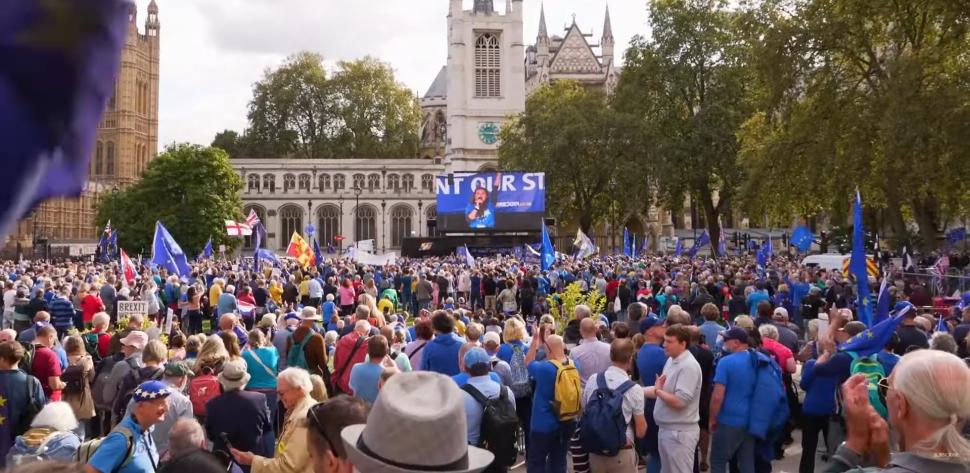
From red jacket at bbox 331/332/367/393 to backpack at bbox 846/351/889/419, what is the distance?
4.04m

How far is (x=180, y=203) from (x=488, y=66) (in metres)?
28.4

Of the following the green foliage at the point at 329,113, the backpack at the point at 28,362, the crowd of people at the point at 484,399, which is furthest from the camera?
the green foliage at the point at 329,113

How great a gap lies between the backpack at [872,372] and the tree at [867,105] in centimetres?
1630

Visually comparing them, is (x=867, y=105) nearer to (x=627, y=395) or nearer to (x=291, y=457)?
(x=627, y=395)

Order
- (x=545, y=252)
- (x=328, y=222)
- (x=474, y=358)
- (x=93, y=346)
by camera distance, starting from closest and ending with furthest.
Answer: (x=474, y=358)
(x=93, y=346)
(x=545, y=252)
(x=328, y=222)

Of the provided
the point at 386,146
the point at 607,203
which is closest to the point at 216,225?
the point at 607,203

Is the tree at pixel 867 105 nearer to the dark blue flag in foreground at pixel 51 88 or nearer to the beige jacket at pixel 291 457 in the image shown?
the beige jacket at pixel 291 457

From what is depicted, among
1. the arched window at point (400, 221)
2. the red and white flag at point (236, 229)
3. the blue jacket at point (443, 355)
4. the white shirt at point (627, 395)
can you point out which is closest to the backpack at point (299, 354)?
→ the blue jacket at point (443, 355)

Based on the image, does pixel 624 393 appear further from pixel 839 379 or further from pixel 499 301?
pixel 499 301

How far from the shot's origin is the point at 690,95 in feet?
155

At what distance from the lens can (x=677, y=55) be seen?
46.6 metres

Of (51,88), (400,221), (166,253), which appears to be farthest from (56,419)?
(400,221)

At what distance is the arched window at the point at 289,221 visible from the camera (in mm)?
79375

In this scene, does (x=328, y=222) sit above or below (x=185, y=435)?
above
